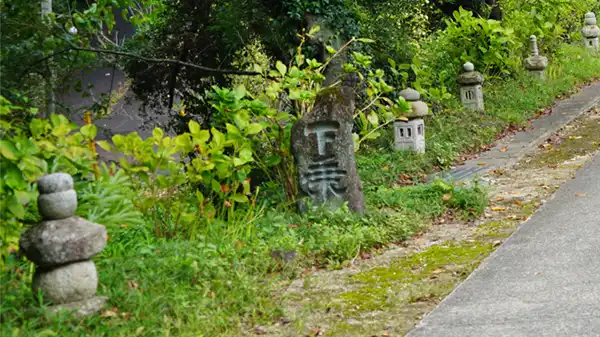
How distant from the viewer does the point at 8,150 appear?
5.52 m

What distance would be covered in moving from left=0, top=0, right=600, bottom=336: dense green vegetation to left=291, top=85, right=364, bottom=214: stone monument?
0.26m

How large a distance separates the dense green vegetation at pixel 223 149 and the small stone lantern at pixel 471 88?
0.67 ft

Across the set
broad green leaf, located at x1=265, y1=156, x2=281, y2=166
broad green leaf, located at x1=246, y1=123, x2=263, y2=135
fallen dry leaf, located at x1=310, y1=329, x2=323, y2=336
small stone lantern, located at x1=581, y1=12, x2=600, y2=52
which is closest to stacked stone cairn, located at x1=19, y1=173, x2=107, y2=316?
fallen dry leaf, located at x1=310, y1=329, x2=323, y2=336

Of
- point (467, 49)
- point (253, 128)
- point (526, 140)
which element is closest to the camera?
point (253, 128)

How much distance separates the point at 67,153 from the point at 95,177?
1.23 meters

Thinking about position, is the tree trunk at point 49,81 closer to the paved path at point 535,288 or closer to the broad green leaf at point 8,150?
the broad green leaf at point 8,150

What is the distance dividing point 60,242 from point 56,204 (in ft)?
0.79

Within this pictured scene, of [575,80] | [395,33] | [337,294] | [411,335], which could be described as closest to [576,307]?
[411,335]

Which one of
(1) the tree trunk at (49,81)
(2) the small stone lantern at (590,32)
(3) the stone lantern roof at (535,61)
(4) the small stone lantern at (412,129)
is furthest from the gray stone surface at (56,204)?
(2) the small stone lantern at (590,32)

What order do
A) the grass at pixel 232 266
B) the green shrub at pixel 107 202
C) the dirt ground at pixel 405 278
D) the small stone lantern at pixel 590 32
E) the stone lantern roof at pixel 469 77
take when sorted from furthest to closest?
the small stone lantern at pixel 590 32, the stone lantern roof at pixel 469 77, the green shrub at pixel 107 202, the dirt ground at pixel 405 278, the grass at pixel 232 266

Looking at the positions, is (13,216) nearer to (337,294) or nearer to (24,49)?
(337,294)

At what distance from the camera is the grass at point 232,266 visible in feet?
19.5

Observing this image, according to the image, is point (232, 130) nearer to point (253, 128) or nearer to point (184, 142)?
point (253, 128)

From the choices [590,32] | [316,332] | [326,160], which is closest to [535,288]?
[316,332]
